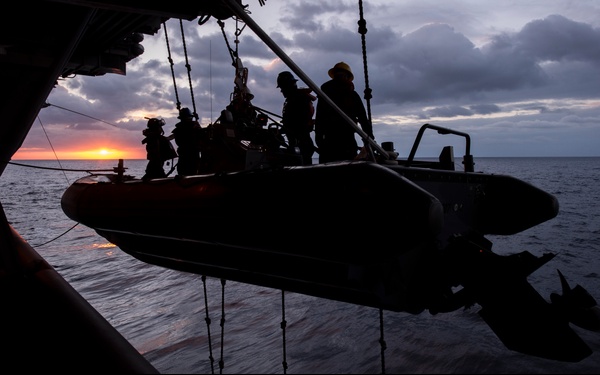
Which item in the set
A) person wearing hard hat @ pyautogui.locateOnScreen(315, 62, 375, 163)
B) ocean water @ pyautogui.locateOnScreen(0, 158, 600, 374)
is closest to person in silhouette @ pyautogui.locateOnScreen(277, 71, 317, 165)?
person wearing hard hat @ pyautogui.locateOnScreen(315, 62, 375, 163)

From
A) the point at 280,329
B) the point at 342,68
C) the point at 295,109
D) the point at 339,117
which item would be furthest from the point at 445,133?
the point at 280,329

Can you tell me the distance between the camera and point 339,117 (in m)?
4.93

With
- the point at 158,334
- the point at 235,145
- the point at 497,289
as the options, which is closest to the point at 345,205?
the point at 497,289

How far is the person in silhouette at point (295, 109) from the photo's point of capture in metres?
5.75

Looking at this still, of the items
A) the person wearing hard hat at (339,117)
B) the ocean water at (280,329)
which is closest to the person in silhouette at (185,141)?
the ocean water at (280,329)

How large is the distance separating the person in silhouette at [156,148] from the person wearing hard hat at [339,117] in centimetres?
512

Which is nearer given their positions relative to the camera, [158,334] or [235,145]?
[235,145]

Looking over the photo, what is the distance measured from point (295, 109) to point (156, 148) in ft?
15.0

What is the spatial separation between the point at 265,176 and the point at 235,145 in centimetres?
257

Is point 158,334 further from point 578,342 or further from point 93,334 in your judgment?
point 578,342

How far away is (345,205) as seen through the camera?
308 centimetres

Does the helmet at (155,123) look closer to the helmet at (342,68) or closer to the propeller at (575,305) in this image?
the helmet at (342,68)

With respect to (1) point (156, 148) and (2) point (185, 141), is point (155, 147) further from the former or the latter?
(2) point (185, 141)

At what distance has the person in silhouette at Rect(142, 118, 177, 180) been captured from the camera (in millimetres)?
9086
